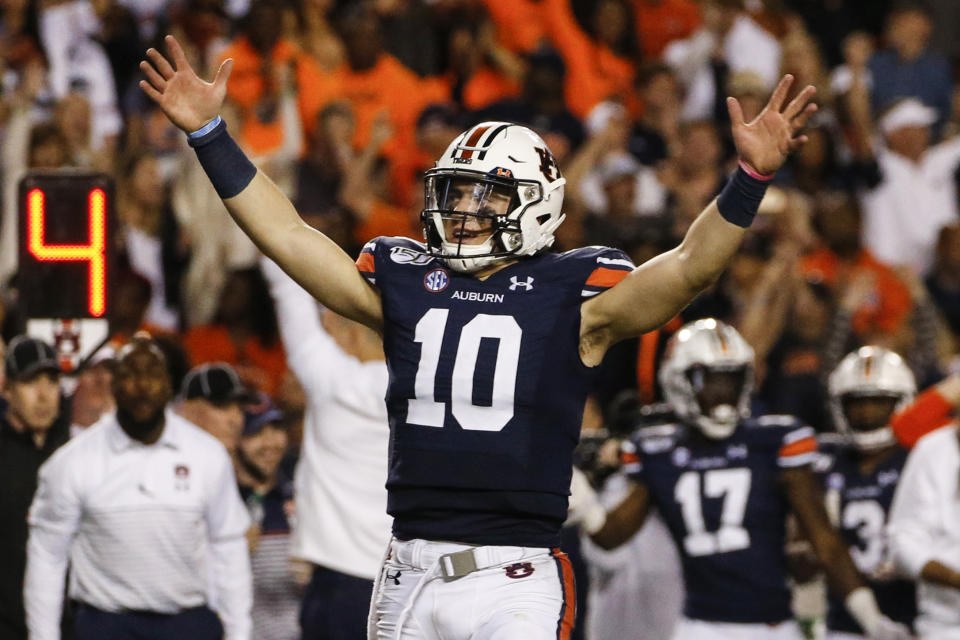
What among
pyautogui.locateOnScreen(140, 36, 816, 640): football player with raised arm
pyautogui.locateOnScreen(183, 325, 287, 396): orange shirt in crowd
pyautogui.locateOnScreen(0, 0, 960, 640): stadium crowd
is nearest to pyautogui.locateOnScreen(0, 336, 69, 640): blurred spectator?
pyautogui.locateOnScreen(0, 0, 960, 640): stadium crowd

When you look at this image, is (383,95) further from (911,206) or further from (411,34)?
(911,206)

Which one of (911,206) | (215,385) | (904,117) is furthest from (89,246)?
(904,117)

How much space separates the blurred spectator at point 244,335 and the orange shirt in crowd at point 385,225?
757 millimetres

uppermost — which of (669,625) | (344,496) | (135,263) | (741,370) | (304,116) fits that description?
(304,116)

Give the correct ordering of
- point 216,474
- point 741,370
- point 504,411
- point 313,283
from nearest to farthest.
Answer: point 504,411
point 313,283
point 216,474
point 741,370

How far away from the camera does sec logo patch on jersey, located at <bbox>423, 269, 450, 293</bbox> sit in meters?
4.99

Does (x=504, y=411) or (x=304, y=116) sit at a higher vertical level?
(x=304, y=116)

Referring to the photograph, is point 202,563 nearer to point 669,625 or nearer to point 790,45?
point 669,625

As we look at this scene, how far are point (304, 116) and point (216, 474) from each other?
17.0 ft

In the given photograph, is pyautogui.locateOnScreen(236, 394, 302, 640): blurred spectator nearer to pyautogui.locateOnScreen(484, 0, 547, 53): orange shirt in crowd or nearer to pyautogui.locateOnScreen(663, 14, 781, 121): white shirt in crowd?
pyautogui.locateOnScreen(484, 0, 547, 53): orange shirt in crowd

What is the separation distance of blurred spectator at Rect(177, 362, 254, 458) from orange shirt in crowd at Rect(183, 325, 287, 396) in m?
1.74

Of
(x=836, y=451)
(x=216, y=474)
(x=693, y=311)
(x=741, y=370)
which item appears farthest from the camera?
(x=693, y=311)

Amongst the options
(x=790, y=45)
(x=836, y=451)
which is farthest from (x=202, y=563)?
(x=790, y=45)

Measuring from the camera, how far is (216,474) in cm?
722
